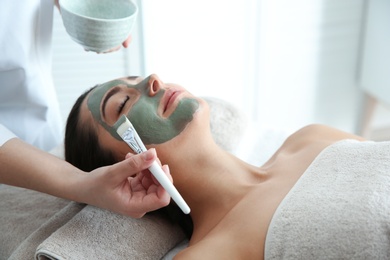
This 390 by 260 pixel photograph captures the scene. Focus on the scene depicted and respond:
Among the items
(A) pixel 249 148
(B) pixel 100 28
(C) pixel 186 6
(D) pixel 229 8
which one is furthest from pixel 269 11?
(B) pixel 100 28

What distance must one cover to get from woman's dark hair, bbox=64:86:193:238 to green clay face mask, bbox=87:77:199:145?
53 mm

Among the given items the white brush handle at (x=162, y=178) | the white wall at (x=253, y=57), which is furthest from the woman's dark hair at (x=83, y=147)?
the white wall at (x=253, y=57)

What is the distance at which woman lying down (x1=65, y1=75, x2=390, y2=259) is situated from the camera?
1.09m

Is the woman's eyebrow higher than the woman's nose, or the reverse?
the woman's nose

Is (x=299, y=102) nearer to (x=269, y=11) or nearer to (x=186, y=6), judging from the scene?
(x=269, y=11)

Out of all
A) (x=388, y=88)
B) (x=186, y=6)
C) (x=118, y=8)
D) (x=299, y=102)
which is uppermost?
(x=118, y=8)

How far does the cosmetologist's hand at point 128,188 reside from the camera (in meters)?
1.02

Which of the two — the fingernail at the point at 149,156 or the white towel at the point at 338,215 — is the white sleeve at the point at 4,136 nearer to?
the fingernail at the point at 149,156

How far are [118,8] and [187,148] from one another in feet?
1.67

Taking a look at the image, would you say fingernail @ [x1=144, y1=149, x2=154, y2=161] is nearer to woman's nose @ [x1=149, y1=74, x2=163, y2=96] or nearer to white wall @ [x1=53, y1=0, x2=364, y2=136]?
woman's nose @ [x1=149, y1=74, x2=163, y2=96]

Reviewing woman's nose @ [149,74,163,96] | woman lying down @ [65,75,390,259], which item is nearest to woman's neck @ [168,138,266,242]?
woman lying down @ [65,75,390,259]

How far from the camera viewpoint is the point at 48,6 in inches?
62.6

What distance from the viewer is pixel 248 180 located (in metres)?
1.40

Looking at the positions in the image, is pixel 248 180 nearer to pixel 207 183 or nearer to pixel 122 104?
pixel 207 183
